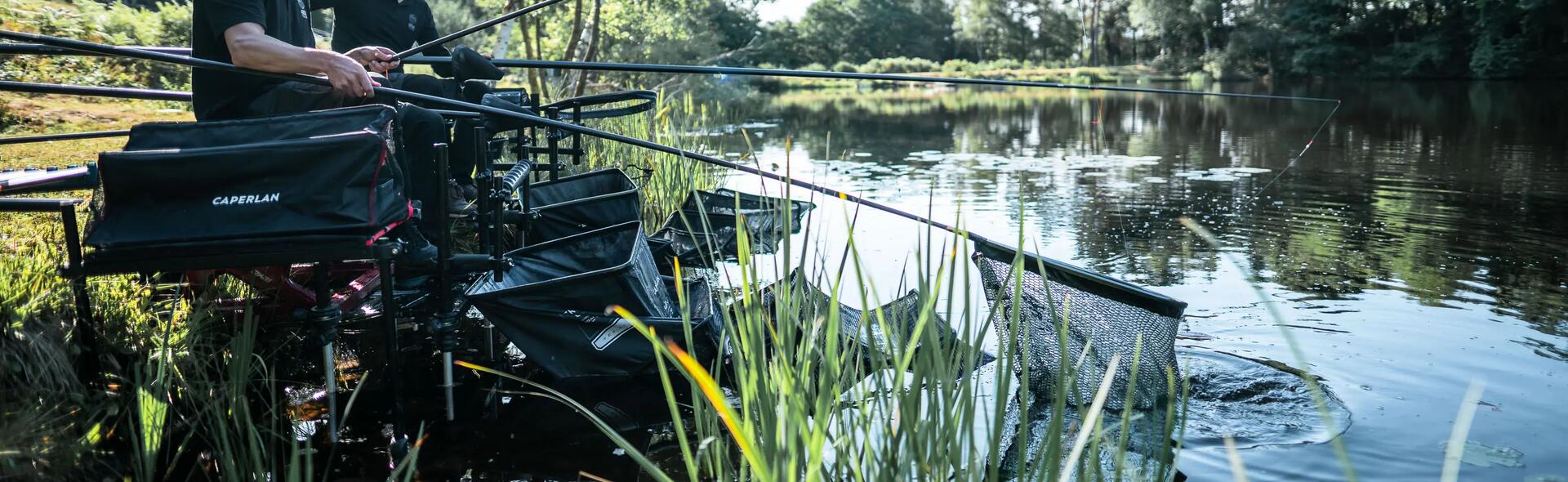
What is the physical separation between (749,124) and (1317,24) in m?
31.9

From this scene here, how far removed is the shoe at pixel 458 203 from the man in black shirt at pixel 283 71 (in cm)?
16

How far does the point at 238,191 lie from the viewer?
8.33ft

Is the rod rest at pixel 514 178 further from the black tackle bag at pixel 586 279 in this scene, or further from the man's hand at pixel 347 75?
the man's hand at pixel 347 75

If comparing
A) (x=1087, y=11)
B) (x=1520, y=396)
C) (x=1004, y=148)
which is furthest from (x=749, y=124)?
(x=1087, y=11)

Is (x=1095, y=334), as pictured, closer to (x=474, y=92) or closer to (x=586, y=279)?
(x=586, y=279)

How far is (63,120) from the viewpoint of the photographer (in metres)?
8.83

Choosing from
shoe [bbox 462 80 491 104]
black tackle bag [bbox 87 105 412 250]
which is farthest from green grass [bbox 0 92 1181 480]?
shoe [bbox 462 80 491 104]

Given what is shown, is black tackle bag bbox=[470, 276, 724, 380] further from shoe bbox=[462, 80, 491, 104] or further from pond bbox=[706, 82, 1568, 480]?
shoe bbox=[462, 80, 491, 104]

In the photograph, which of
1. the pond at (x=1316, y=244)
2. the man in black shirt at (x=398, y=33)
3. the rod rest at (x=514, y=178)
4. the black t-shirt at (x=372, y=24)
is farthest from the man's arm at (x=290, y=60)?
the black t-shirt at (x=372, y=24)

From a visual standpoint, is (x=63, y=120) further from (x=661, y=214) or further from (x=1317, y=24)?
(x=1317, y=24)

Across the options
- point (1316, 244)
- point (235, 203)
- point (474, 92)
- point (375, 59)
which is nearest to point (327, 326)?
point (235, 203)

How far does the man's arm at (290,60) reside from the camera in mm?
2930

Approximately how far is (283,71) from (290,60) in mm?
42

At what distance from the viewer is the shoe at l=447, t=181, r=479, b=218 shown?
3613 mm
